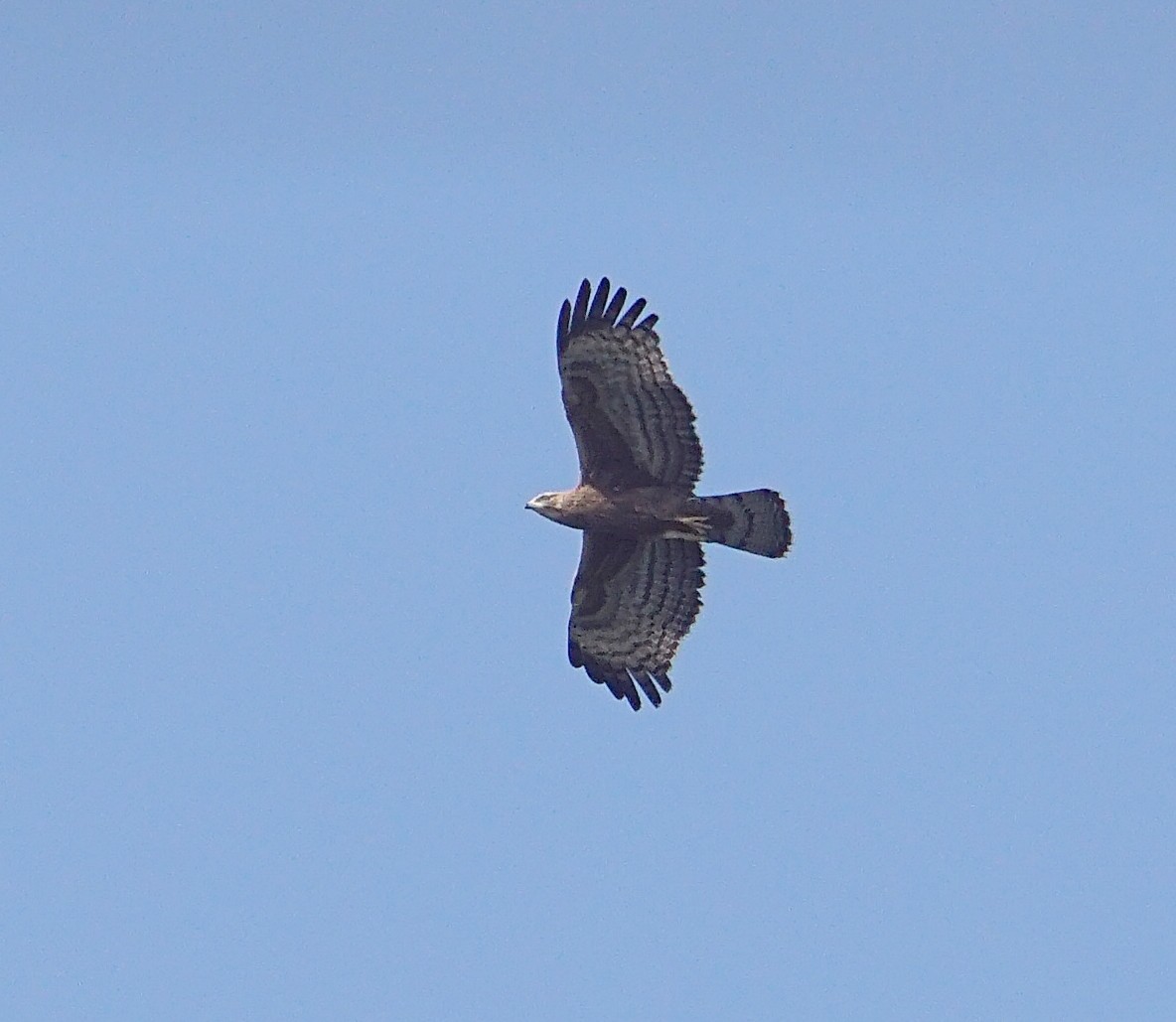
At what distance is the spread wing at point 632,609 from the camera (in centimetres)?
2353

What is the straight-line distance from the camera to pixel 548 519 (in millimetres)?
23234

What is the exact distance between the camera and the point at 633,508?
2277cm

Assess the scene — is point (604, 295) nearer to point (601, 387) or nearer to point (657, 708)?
point (601, 387)

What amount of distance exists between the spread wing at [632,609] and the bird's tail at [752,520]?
58 cm

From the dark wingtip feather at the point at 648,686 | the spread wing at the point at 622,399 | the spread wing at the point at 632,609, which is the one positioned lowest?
the dark wingtip feather at the point at 648,686

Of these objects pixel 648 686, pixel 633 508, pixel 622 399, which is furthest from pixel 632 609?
pixel 622 399

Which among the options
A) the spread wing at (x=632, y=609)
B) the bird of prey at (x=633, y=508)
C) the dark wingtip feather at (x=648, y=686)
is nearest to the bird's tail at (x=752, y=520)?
the bird of prey at (x=633, y=508)

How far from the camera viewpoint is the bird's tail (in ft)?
74.8

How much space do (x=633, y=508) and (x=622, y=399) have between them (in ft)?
2.85

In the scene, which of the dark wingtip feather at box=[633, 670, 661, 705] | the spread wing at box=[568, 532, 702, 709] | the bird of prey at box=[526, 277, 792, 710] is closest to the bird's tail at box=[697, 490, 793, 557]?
the bird of prey at box=[526, 277, 792, 710]

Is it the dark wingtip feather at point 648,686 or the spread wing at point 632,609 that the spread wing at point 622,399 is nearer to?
the spread wing at point 632,609

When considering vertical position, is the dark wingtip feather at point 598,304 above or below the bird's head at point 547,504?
above

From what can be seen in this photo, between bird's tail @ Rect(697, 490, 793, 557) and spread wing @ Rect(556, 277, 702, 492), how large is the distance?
0.30m

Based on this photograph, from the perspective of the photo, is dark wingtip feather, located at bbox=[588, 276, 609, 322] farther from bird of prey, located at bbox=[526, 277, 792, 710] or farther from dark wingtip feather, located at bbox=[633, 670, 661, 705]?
dark wingtip feather, located at bbox=[633, 670, 661, 705]
